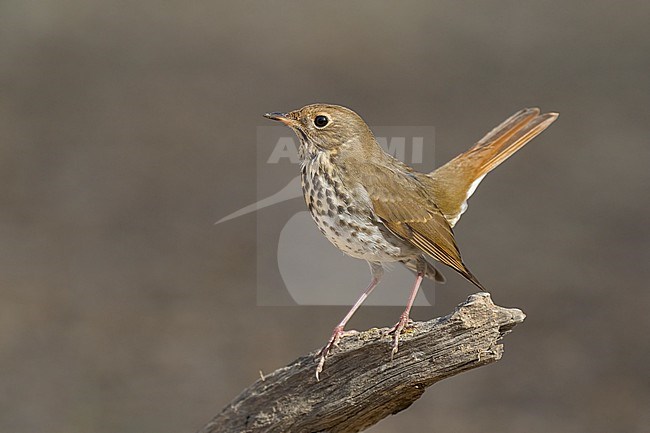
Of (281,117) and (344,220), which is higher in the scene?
(281,117)

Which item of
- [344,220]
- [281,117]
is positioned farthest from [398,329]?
[281,117]

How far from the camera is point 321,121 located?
15.7ft

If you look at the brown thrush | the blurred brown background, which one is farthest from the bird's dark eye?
the blurred brown background

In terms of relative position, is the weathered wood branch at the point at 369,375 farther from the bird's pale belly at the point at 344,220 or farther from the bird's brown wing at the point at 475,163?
the bird's brown wing at the point at 475,163

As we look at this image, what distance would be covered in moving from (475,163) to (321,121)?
1.07m

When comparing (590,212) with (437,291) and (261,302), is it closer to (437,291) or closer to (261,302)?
(437,291)

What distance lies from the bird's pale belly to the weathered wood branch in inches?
16.1

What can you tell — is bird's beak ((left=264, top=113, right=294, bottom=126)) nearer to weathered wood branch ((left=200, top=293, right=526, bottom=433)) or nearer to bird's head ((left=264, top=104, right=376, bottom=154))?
bird's head ((left=264, top=104, right=376, bottom=154))

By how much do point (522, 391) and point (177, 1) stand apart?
33.5 feet

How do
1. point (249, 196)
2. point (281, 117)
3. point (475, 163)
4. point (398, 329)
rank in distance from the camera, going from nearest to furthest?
1. point (398, 329)
2. point (281, 117)
3. point (475, 163)
4. point (249, 196)

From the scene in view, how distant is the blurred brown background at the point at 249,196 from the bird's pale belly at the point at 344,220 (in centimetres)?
372

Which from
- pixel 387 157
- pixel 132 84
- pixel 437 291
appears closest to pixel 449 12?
pixel 132 84

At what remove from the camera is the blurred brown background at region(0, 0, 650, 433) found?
27.9 ft

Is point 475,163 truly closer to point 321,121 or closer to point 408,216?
point 408,216
